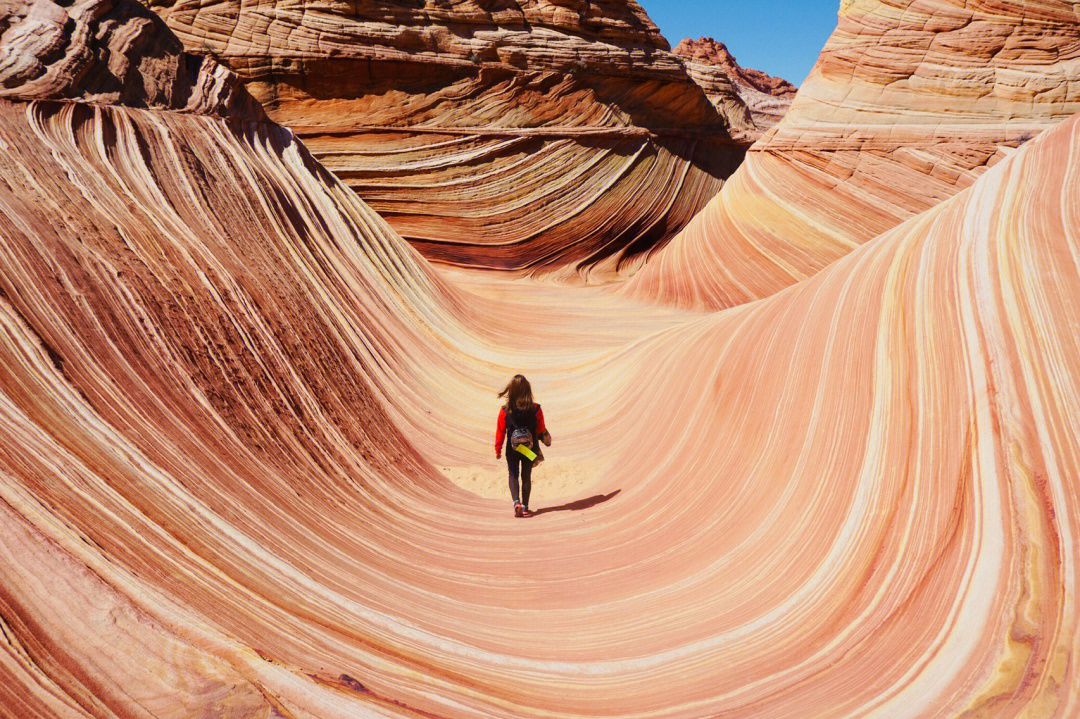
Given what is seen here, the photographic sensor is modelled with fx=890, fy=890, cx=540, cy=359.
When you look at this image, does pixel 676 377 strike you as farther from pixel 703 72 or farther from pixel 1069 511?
pixel 703 72

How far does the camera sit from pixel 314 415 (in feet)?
17.1

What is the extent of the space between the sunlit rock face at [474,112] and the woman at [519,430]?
28.9 feet

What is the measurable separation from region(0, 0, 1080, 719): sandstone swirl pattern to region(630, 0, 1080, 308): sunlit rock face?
172 inches

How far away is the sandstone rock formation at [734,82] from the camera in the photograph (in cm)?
1931

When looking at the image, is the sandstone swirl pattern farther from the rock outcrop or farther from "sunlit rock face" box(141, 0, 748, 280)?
"sunlit rock face" box(141, 0, 748, 280)

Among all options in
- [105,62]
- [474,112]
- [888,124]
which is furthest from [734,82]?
[105,62]

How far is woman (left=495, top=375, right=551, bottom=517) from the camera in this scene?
4938 millimetres

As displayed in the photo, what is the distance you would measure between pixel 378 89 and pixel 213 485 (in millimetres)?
10935

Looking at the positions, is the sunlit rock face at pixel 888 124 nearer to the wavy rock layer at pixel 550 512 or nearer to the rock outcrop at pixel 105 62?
the wavy rock layer at pixel 550 512

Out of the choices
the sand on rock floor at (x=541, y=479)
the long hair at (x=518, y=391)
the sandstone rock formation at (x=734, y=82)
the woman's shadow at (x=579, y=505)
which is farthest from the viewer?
the sandstone rock formation at (x=734, y=82)

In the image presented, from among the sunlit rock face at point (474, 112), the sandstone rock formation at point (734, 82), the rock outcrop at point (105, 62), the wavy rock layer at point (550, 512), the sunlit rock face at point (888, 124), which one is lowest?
the wavy rock layer at point (550, 512)

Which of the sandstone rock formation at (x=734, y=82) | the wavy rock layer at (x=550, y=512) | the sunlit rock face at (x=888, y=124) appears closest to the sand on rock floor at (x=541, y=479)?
the wavy rock layer at (x=550, y=512)

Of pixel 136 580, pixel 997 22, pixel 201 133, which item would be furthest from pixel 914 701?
pixel 997 22

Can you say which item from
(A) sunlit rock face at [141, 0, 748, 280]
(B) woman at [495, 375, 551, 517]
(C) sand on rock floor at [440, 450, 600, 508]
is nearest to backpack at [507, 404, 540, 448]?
(B) woman at [495, 375, 551, 517]
